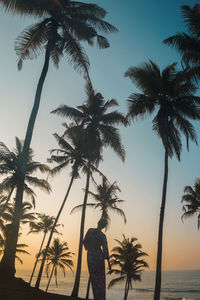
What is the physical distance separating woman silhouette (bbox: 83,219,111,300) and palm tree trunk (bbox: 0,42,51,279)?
128 inches

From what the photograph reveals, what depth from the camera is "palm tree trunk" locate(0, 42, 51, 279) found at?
8.62 meters

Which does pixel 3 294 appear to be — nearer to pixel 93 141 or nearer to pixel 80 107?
pixel 93 141

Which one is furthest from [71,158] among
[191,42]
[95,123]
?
[191,42]

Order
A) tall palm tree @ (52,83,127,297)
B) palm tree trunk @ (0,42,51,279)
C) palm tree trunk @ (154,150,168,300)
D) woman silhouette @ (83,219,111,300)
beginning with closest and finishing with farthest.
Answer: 1. woman silhouette @ (83,219,111,300)
2. palm tree trunk @ (0,42,51,279)
3. palm tree trunk @ (154,150,168,300)
4. tall palm tree @ (52,83,127,297)

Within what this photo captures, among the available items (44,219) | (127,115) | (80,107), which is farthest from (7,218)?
Result: (127,115)

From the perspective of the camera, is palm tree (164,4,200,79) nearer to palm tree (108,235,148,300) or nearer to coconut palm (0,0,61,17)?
coconut palm (0,0,61,17)

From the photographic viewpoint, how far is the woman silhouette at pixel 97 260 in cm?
698

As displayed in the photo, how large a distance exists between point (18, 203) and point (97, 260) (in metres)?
4.59

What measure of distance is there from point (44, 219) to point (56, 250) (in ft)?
21.2

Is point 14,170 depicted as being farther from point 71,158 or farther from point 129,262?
point 129,262

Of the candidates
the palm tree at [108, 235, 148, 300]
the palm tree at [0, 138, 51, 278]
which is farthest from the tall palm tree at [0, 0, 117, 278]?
the palm tree at [108, 235, 148, 300]

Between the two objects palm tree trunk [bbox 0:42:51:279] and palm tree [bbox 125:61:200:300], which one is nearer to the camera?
palm tree trunk [bbox 0:42:51:279]

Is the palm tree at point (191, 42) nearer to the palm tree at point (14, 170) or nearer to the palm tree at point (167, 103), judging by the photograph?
the palm tree at point (167, 103)

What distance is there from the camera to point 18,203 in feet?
33.0
